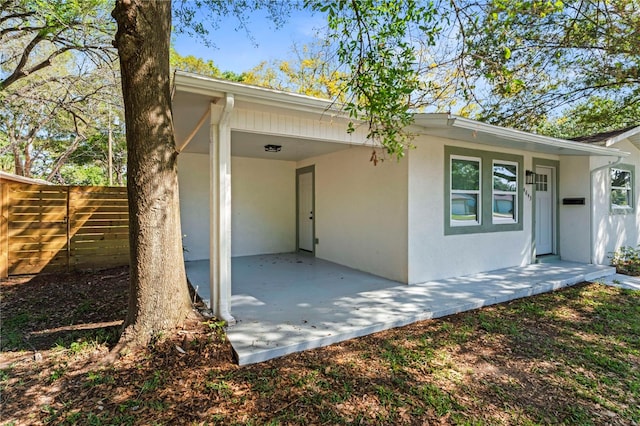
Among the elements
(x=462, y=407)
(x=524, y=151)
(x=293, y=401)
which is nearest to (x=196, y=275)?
(x=293, y=401)

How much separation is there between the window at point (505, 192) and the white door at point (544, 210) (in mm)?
1108

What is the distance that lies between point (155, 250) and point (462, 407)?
294 cm

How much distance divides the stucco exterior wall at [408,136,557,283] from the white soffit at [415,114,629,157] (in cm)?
28

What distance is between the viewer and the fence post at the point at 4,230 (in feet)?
19.2

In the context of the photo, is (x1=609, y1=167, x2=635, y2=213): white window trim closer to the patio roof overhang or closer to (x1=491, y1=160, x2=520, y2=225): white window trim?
the patio roof overhang

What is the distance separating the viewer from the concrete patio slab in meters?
3.31

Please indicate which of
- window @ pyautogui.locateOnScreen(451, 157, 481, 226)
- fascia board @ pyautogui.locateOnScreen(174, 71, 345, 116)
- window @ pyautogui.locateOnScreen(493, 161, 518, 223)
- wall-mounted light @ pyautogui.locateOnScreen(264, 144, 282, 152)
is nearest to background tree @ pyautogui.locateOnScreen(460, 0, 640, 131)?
window @ pyautogui.locateOnScreen(451, 157, 481, 226)

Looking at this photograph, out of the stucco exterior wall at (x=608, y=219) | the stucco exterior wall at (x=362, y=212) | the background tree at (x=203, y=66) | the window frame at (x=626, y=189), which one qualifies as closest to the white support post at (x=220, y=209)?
the stucco exterior wall at (x=362, y=212)

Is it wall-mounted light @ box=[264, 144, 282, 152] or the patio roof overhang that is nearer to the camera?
the patio roof overhang

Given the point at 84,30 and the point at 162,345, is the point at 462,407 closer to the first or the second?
the point at 162,345

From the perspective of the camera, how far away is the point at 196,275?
5.94 metres

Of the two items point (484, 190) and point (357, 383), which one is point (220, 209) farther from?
point (484, 190)

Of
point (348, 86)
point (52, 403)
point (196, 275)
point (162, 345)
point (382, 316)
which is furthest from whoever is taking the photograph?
point (196, 275)

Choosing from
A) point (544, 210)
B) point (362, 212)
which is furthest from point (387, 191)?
point (544, 210)
